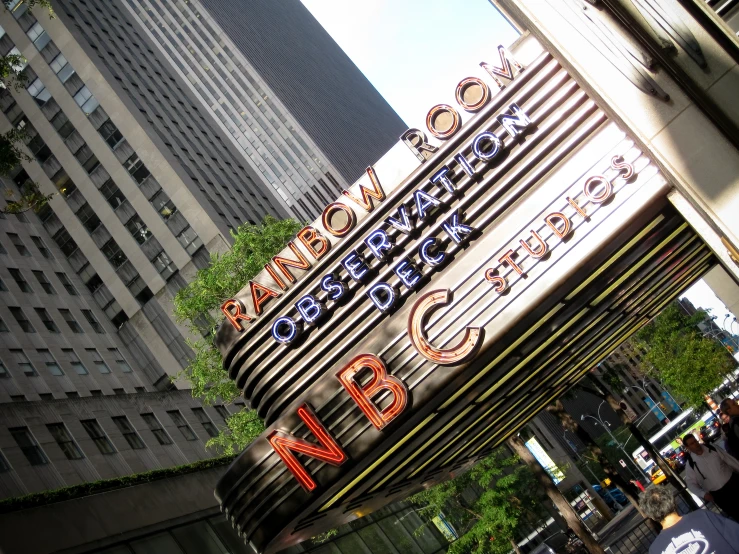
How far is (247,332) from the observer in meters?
16.4

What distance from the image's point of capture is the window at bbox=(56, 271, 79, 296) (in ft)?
193

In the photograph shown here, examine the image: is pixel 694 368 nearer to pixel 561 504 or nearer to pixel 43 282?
pixel 561 504

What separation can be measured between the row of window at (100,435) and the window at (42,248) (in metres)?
20.9

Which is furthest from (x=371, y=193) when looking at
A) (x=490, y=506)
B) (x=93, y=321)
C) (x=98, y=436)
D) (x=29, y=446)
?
(x=93, y=321)

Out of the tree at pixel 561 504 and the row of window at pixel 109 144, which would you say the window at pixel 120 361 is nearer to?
the row of window at pixel 109 144

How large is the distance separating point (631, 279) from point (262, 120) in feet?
Answer: 447

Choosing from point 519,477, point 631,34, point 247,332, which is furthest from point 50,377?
point 631,34

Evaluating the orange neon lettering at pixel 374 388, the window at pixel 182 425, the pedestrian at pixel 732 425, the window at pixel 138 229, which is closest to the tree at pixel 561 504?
the pedestrian at pixel 732 425

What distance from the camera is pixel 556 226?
42.8ft

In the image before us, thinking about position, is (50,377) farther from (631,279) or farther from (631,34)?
(631,34)

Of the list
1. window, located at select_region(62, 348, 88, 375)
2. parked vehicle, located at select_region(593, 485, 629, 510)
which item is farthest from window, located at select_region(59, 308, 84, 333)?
parked vehicle, located at select_region(593, 485, 629, 510)

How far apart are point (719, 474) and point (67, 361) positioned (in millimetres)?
48523

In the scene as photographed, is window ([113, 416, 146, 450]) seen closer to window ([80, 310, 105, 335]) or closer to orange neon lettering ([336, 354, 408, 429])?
window ([80, 310, 105, 335])

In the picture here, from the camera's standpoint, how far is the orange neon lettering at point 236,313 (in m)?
16.6
